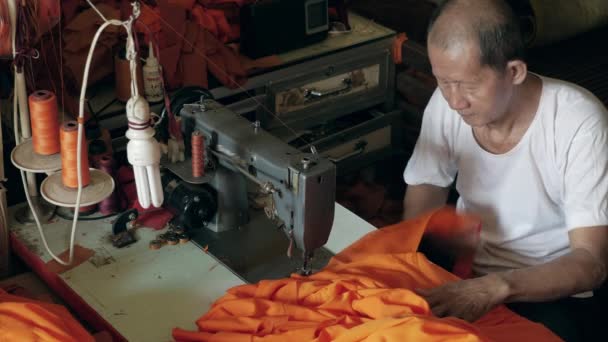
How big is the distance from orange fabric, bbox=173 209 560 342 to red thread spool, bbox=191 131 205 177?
11.2 inches

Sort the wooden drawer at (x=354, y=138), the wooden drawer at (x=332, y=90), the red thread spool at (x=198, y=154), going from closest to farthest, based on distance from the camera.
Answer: the red thread spool at (x=198, y=154)
the wooden drawer at (x=332, y=90)
the wooden drawer at (x=354, y=138)

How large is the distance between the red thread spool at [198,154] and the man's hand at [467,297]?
497 millimetres

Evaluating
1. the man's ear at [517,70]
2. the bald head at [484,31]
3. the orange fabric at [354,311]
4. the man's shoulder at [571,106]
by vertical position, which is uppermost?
the bald head at [484,31]

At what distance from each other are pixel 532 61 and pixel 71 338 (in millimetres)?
2519

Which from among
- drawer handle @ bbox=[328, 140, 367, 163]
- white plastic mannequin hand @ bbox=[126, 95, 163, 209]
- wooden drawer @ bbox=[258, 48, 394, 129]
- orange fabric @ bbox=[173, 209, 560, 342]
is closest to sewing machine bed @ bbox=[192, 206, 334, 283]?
orange fabric @ bbox=[173, 209, 560, 342]

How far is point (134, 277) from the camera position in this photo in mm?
1634

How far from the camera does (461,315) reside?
1.49 metres

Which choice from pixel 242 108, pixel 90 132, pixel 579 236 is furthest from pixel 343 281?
pixel 242 108

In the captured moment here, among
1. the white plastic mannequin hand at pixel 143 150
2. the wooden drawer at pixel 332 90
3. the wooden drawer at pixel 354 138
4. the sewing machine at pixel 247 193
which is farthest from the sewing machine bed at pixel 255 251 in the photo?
the wooden drawer at pixel 354 138

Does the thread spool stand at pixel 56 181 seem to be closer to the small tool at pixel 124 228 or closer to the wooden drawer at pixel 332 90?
the small tool at pixel 124 228

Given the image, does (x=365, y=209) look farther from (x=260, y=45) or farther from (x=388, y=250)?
(x=388, y=250)

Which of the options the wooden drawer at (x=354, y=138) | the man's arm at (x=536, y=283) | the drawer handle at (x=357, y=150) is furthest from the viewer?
the drawer handle at (x=357, y=150)

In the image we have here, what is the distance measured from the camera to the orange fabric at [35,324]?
1275 mm

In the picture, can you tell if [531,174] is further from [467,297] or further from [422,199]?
[467,297]
